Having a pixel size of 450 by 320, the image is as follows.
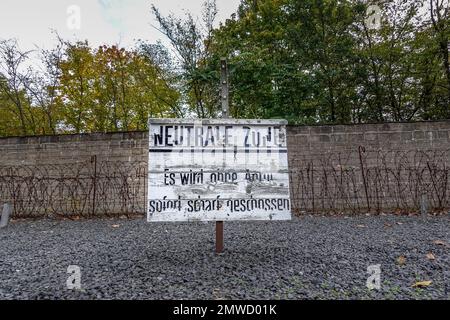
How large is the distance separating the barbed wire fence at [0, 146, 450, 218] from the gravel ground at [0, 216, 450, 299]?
1.45m

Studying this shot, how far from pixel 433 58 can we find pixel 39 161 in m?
11.9

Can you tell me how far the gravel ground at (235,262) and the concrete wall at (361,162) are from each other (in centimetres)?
147

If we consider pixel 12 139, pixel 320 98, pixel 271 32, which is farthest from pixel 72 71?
pixel 320 98

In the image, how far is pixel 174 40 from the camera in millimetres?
11375

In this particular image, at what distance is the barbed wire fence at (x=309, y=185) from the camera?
6074 millimetres

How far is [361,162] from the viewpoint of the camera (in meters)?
6.25

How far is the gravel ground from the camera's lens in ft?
6.75

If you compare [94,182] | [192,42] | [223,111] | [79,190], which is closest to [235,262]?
[223,111]

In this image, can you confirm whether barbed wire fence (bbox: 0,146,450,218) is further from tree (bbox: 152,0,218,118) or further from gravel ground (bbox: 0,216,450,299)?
tree (bbox: 152,0,218,118)

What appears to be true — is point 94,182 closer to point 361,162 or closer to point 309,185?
point 309,185

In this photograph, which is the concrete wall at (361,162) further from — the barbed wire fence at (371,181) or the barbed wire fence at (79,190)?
the barbed wire fence at (79,190)

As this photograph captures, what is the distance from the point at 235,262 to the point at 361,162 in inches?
181

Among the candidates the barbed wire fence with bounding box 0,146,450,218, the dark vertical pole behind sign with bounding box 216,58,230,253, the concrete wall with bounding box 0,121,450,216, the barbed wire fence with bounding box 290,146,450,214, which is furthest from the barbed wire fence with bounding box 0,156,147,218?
the dark vertical pole behind sign with bounding box 216,58,230,253

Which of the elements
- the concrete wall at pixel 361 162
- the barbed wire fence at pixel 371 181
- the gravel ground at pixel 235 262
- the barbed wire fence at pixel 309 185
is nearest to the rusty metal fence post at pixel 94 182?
the barbed wire fence at pixel 309 185
